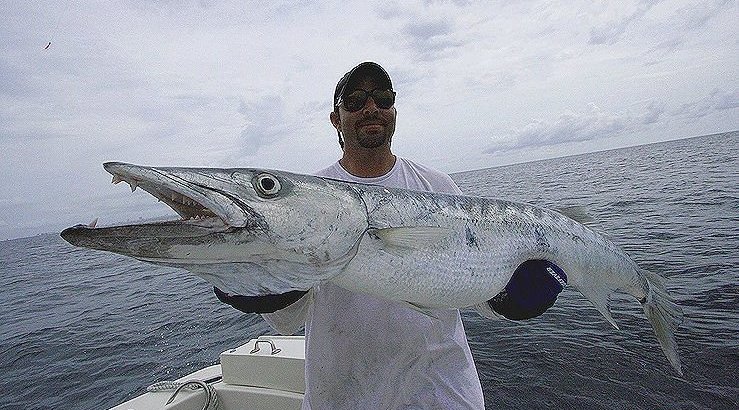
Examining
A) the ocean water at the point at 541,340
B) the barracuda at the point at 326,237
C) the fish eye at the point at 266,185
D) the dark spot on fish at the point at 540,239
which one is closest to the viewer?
the barracuda at the point at 326,237

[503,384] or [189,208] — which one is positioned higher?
[189,208]

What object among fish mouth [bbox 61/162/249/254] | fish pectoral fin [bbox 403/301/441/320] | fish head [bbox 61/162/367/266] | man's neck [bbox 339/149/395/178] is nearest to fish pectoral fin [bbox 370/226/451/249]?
fish head [bbox 61/162/367/266]

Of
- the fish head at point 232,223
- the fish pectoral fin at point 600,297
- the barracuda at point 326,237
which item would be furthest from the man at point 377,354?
the fish pectoral fin at point 600,297

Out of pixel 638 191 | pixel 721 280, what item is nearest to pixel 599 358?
pixel 721 280

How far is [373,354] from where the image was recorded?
3.00m

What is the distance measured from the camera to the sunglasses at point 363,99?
11.8 ft

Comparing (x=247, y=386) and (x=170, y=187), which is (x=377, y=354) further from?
(x=247, y=386)

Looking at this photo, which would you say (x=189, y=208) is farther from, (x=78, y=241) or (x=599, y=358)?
(x=599, y=358)

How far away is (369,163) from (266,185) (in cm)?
144

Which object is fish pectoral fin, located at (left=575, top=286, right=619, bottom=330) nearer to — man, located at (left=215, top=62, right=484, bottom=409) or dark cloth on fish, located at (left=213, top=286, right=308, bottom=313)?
man, located at (left=215, top=62, right=484, bottom=409)

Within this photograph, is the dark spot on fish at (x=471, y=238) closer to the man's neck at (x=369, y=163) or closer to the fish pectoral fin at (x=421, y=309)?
the fish pectoral fin at (x=421, y=309)

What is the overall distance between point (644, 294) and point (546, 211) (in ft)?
4.46

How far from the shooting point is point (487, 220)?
3.06 meters

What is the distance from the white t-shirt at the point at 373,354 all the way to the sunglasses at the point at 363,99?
1483mm
